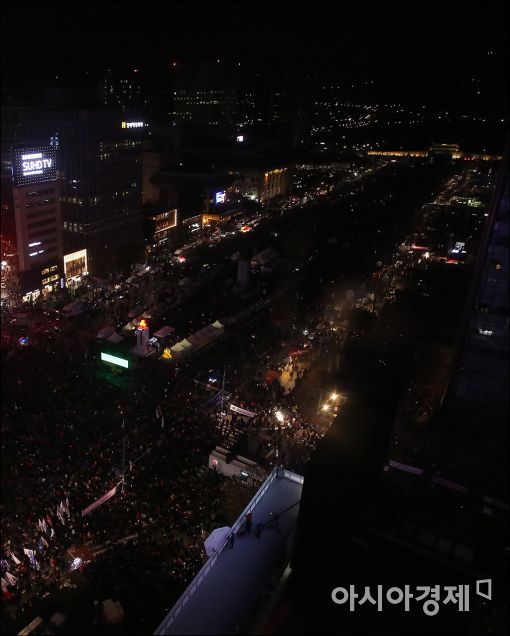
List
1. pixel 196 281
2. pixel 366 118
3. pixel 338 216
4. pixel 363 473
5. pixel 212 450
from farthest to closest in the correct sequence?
pixel 366 118
pixel 338 216
pixel 196 281
pixel 212 450
pixel 363 473

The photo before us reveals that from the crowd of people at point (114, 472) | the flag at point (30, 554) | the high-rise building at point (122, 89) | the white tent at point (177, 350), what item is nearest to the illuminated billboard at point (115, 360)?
the crowd of people at point (114, 472)

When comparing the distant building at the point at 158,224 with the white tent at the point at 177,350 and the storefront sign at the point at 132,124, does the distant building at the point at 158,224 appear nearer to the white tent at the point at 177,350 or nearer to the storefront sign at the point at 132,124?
the storefront sign at the point at 132,124

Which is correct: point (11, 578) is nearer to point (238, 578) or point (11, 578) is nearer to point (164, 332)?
point (238, 578)

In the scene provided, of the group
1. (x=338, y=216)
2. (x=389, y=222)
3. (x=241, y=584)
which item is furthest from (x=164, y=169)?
(x=241, y=584)

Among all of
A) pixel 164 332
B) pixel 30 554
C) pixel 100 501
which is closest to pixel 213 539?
pixel 100 501

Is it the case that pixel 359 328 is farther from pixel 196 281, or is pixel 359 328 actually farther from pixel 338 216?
pixel 338 216

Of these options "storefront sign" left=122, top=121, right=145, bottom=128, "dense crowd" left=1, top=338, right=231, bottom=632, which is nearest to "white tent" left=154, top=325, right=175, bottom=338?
"dense crowd" left=1, top=338, right=231, bottom=632
